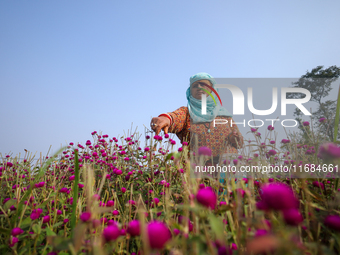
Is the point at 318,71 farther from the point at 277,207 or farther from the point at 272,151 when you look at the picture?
the point at 277,207

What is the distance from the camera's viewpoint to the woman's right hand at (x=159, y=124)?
208 cm

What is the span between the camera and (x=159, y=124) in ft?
6.88

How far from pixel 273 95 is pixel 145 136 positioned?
4.01 feet

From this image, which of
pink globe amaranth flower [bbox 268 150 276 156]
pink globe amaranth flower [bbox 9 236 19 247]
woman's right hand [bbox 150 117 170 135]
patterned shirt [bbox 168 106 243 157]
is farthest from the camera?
patterned shirt [bbox 168 106 243 157]

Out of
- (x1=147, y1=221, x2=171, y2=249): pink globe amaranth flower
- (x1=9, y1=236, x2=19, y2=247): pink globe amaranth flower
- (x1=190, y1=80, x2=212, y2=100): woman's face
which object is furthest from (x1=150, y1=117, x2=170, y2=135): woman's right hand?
(x1=147, y1=221, x2=171, y2=249): pink globe amaranth flower

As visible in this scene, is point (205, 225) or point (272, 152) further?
point (272, 152)

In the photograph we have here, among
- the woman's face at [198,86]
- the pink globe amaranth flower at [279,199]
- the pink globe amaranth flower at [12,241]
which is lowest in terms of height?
the pink globe amaranth flower at [12,241]

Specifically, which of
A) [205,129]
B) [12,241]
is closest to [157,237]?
[12,241]

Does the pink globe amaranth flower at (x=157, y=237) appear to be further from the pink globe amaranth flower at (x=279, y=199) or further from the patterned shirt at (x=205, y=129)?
the patterned shirt at (x=205, y=129)

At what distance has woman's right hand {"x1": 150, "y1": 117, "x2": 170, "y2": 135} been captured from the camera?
6.82ft

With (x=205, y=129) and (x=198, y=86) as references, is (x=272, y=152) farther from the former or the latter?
(x=198, y=86)

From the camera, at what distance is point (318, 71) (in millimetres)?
11930

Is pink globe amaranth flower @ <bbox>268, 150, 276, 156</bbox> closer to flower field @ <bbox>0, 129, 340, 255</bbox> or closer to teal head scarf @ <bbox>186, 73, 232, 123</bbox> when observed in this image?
flower field @ <bbox>0, 129, 340, 255</bbox>

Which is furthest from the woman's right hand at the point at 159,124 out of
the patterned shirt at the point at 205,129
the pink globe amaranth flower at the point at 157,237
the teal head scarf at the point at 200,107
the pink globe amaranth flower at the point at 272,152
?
the pink globe amaranth flower at the point at 157,237
